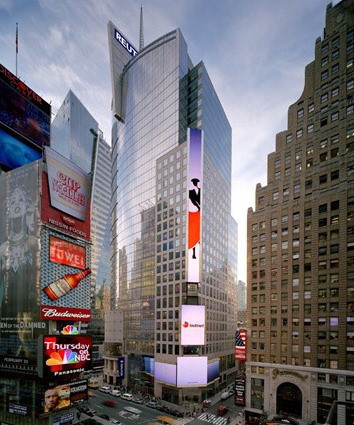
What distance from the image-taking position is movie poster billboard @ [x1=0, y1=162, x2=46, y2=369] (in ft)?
209

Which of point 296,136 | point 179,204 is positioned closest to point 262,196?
point 296,136

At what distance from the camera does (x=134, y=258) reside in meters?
111

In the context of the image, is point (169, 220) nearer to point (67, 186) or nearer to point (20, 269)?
point (67, 186)

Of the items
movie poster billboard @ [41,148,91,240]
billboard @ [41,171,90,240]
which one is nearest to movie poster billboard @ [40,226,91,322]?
billboard @ [41,171,90,240]

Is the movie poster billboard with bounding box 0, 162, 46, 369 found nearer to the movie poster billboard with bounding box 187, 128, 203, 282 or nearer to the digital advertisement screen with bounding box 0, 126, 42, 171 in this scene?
the digital advertisement screen with bounding box 0, 126, 42, 171

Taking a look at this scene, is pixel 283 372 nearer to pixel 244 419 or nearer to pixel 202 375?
pixel 244 419

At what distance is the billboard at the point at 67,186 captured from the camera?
69.2 meters

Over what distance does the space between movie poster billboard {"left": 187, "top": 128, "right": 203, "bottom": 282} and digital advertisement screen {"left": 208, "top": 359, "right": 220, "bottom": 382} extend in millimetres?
24428

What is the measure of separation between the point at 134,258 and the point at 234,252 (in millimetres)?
64131

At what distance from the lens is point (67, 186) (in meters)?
72.9

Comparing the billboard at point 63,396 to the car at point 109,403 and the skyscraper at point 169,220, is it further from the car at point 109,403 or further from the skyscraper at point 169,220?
the skyscraper at point 169,220

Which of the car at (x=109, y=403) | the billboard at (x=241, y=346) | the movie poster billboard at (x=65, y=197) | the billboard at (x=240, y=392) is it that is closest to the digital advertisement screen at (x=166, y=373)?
the car at (x=109, y=403)

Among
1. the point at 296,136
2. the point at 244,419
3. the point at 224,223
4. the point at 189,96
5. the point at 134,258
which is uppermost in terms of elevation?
the point at 189,96

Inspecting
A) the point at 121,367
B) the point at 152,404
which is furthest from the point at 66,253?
the point at 121,367
